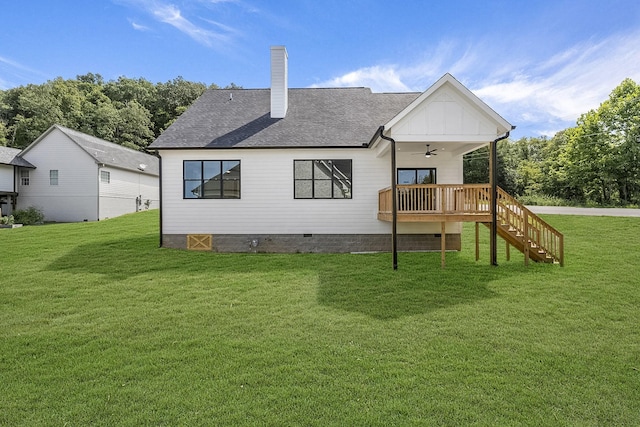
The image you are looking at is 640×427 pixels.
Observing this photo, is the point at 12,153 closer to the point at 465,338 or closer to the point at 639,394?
the point at 465,338

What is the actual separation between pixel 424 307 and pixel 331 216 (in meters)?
6.87

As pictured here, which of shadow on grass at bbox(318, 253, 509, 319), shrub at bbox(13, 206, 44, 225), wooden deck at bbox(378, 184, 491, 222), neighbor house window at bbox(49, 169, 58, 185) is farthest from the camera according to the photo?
neighbor house window at bbox(49, 169, 58, 185)

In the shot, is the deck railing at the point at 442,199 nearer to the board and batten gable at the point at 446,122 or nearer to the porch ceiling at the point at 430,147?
the board and batten gable at the point at 446,122

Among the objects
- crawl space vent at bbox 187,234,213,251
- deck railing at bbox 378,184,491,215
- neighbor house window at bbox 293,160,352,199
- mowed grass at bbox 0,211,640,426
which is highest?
neighbor house window at bbox 293,160,352,199

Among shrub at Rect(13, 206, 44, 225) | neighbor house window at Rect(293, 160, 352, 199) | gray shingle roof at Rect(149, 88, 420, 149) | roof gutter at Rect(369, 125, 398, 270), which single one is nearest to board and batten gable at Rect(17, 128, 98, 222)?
shrub at Rect(13, 206, 44, 225)

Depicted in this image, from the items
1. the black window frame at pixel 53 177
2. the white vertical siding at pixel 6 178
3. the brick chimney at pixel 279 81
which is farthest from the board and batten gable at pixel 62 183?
the brick chimney at pixel 279 81

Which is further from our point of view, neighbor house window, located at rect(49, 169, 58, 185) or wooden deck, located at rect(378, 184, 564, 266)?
neighbor house window, located at rect(49, 169, 58, 185)

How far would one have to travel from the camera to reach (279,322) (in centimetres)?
599

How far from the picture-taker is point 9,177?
24766 mm

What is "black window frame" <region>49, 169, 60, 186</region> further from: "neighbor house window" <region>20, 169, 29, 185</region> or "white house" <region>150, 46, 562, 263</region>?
"white house" <region>150, 46, 562, 263</region>

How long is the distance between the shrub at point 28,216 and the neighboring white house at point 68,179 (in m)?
1.10

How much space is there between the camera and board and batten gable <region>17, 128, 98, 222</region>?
81.2 ft

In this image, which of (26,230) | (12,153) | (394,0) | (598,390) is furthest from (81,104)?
(598,390)

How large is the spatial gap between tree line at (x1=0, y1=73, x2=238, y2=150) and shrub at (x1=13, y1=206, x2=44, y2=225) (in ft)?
78.0
